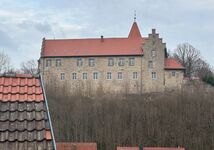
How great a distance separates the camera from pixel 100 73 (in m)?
49.8

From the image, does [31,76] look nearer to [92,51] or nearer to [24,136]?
[24,136]

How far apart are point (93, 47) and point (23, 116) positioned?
1895 inches

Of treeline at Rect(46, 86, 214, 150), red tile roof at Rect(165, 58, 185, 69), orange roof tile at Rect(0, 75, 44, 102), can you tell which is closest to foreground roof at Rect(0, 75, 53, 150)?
orange roof tile at Rect(0, 75, 44, 102)

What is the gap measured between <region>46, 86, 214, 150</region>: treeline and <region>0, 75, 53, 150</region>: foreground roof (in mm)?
31411

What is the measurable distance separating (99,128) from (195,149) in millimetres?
9340

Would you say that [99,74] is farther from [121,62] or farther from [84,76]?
[121,62]

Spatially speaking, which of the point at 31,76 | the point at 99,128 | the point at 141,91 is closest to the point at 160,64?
the point at 141,91

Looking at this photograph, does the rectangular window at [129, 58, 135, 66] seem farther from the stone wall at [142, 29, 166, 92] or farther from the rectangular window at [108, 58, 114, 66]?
the rectangular window at [108, 58, 114, 66]

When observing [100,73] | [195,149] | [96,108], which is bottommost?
[195,149]

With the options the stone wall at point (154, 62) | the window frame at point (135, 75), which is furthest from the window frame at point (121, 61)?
the stone wall at point (154, 62)

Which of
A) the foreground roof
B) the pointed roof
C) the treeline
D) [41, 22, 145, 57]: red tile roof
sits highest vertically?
the pointed roof

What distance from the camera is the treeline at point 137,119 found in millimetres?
37500

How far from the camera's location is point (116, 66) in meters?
49.9

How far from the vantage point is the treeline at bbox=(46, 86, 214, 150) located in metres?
37.5
